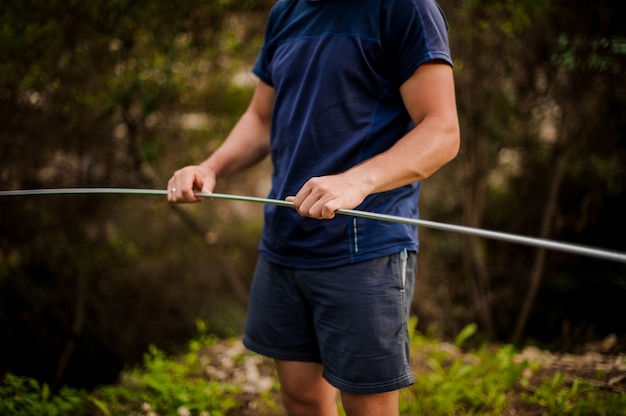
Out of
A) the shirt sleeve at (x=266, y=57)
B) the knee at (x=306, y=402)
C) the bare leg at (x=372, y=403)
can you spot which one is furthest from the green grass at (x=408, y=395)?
the shirt sleeve at (x=266, y=57)

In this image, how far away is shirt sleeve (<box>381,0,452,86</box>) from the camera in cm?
145

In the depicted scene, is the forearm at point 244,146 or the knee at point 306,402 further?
the forearm at point 244,146

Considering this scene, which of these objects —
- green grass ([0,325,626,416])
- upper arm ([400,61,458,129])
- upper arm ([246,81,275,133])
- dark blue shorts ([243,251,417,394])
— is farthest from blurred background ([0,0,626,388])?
upper arm ([400,61,458,129])

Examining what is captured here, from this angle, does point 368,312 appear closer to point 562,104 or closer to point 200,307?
point 562,104

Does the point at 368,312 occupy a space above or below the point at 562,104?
below

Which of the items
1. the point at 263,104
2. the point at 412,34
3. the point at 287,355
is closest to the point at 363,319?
the point at 287,355

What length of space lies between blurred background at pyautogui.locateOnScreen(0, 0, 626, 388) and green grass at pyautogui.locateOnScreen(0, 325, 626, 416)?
0.70 metres

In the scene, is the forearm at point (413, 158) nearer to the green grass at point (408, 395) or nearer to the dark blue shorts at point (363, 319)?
the dark blue shorts at point (363, 319)

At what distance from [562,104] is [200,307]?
Answer: 440 cm

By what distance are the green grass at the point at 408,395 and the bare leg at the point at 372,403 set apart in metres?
1.38

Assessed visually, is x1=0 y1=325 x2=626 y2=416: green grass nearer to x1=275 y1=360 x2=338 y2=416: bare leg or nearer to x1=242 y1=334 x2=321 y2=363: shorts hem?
x1=275 y1=360 x2=338 y2=416: bare leg

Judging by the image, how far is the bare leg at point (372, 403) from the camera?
1562mm

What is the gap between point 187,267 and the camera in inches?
241

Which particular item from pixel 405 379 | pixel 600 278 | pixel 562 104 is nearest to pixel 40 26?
pixel 405 379
